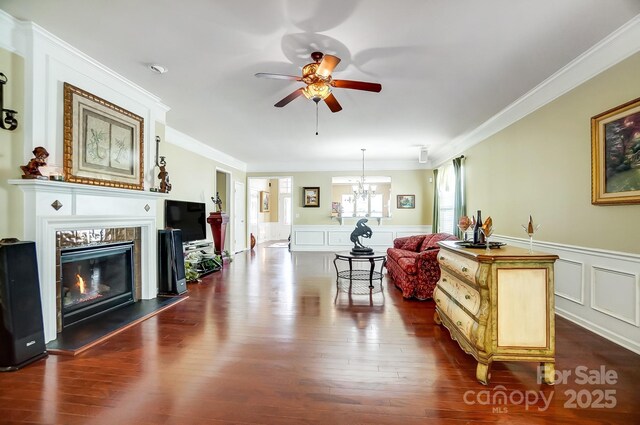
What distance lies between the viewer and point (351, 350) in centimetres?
246

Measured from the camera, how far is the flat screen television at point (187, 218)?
16.7 ft

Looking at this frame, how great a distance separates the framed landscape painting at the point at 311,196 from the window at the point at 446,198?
358 cm

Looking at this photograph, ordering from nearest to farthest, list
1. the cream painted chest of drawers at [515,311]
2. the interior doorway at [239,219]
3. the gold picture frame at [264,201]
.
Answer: the cream painted chest of drawers at [515,311]
the interior doorway at [239,219]
the gold picture frame at [264,201]

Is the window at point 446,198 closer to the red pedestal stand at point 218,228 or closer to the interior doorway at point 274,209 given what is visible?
the red pedestal stand at point 218,228

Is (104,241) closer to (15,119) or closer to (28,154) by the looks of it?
(28,154)

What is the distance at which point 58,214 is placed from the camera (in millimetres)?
2617

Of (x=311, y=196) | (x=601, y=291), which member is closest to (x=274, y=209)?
(x=311, y=196)

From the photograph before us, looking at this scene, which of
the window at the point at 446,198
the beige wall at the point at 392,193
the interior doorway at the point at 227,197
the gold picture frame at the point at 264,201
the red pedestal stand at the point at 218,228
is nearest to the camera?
the red pedestal stand at the point at 218,228

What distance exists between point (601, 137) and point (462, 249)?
1.91m

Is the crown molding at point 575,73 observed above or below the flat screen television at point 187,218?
above

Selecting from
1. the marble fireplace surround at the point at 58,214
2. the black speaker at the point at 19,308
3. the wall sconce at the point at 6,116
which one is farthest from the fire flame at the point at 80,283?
the wall sconce at the point at 6,116

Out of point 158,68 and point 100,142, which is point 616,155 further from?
point 100,142

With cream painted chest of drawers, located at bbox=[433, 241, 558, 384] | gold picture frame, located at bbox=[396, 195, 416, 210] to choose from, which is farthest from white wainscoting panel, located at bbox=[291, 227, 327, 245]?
cream painted chest of drawers, located at bbox=[433, 241, 558, 384]

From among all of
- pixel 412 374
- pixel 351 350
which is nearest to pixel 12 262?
pixel 351 350
